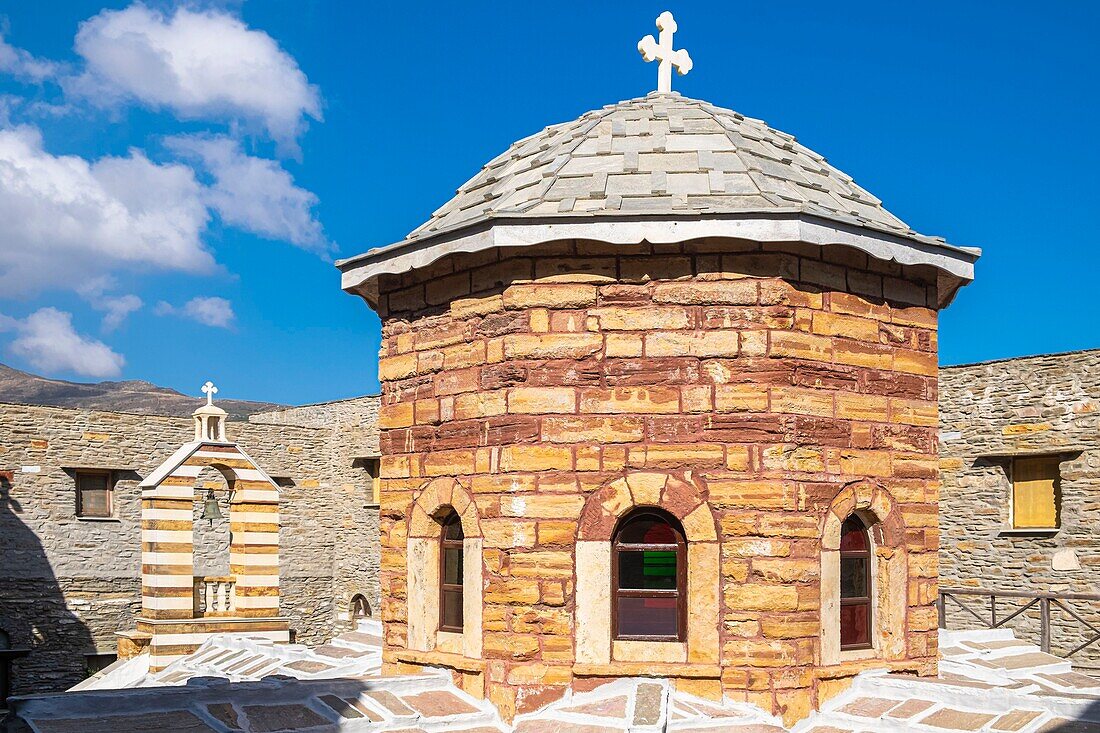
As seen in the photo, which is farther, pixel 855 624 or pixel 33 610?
pixel 33 610

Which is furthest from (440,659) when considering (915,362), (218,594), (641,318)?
(218,594)

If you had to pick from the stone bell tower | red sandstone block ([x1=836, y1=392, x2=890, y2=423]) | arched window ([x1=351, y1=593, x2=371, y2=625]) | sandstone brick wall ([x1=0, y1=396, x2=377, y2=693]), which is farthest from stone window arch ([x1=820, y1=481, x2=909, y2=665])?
arched window ([x1=351, y1=593, x2=371, y2=625])

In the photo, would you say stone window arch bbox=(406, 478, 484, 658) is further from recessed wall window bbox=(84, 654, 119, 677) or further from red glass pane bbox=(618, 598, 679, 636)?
recessed wall window bbox=(84, 654, 119, 677)

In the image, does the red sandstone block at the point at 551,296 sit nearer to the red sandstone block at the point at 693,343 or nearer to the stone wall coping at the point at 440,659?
the red sandstone block at the point at 693,343

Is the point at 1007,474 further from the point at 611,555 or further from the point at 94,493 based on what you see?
the point at 94,493

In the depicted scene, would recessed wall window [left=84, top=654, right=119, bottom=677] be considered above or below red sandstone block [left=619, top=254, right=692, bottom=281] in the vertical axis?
below

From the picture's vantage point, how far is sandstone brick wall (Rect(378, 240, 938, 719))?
8.16 meters

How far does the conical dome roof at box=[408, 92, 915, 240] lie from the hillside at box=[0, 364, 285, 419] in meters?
46.2

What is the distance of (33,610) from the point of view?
2356 cm

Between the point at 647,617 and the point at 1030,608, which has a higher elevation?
the point at 647,617

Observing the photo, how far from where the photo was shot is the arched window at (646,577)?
837 cm

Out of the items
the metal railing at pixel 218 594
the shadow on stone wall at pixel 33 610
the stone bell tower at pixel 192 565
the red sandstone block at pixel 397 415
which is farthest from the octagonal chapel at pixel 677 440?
the shadow on stone wall at pixel 33 610

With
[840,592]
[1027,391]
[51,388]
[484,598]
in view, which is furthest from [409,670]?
[51,388]

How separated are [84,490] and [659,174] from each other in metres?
19.3
